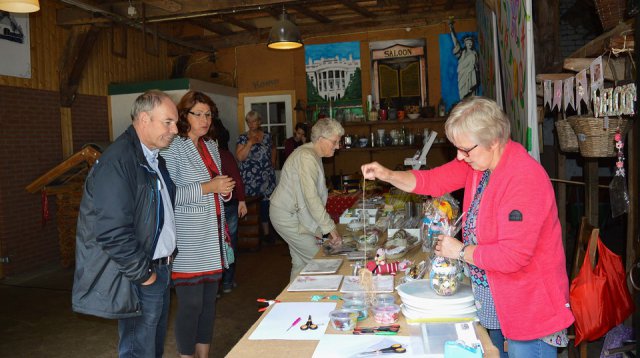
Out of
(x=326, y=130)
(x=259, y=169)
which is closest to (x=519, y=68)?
(x=326, y=130)

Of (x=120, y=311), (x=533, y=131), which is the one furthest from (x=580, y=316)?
(x=120, y=311)

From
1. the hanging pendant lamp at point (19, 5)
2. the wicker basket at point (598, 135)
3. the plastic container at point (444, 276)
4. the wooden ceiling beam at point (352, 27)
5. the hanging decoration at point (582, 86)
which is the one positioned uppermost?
the wooden ceiling beam at point (352, 27)

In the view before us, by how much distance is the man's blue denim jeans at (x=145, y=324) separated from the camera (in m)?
2.73

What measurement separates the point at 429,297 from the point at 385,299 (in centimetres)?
22

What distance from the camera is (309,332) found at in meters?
2.11

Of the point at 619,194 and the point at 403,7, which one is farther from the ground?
the point at 403,7

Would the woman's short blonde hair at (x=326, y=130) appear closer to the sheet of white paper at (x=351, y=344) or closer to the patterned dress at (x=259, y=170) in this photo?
the sheet of white paper at (x=351, y=344)

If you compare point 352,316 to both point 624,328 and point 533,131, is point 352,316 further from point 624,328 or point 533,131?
point 624,328

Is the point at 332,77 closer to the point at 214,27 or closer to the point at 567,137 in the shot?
the point at 214,27

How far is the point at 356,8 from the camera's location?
9.05 metres

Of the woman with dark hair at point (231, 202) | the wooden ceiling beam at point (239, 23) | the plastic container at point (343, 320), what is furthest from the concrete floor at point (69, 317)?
the wooden ceiling beam at point (239, 23)

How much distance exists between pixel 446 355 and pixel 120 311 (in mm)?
1549

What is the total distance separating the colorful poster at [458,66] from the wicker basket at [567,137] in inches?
230

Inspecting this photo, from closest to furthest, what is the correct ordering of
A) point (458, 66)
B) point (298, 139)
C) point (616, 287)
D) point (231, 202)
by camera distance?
point (616, 287), point (231, 202), point (298, 139), point (458, 66)
